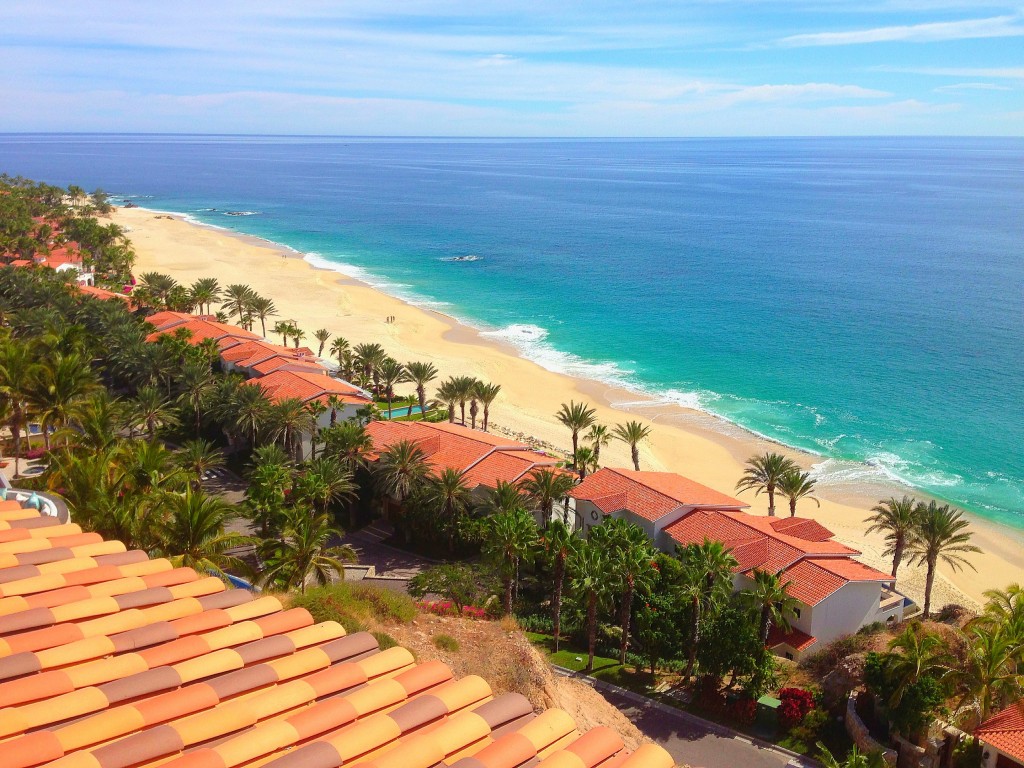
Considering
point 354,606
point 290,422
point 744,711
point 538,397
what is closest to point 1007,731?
point 744,711

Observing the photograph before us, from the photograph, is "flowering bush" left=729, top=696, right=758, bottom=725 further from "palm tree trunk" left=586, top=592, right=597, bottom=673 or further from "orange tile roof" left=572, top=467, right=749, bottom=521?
"orange tile roof" left=572, top=467, right=749, bottom=521

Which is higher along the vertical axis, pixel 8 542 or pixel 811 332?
pixel 8 542

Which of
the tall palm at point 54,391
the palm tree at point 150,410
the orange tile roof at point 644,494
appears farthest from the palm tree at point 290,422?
the orange tile roof at point 644,494

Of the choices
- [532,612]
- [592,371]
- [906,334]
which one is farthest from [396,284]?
[532,612]

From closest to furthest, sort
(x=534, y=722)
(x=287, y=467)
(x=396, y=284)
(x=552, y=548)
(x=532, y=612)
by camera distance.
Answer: (x=534, y=722) → (x=552, y=548) → (x=532, y=612) → (x=287, y=467) → (x=396, y=284)

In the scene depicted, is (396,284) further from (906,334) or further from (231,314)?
(906,334)

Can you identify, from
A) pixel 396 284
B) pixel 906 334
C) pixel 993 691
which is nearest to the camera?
pixel 993 691

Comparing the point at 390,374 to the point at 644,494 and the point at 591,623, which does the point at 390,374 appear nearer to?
the point at 644,494
